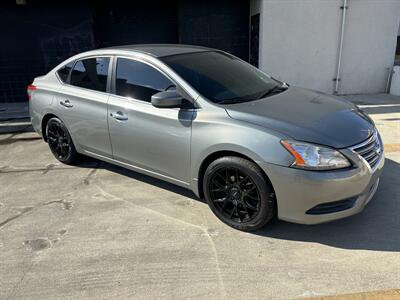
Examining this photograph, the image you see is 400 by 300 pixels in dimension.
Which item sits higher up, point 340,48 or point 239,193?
point 340,48

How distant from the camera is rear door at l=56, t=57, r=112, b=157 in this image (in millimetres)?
4133

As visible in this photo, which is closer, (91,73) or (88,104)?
(88,104)

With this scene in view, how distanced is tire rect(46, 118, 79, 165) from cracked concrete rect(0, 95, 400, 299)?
72 cm

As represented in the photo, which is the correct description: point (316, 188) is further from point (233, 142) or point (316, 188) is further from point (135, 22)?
point (135, 22)

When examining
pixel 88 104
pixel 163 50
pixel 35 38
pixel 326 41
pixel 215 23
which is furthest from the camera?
pixel 215 23


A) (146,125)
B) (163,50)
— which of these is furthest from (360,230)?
(163,50)

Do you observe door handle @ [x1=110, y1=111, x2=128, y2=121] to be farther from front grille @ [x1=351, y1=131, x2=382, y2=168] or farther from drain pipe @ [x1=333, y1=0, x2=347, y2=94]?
drain pipe @ [x1=333, y1=0, x2=347, y2=94]

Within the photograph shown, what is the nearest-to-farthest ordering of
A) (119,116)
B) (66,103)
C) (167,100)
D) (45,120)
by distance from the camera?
(167,100)
(119,116)
(66,103)
(45,120)

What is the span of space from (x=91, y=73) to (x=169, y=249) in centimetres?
253

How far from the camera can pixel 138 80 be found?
382cm

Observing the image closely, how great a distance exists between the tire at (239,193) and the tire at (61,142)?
237 centimetres

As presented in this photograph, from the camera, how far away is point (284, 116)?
3.09 m

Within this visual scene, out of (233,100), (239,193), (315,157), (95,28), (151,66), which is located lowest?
(239,193)

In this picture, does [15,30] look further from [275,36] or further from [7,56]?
[275,36]
